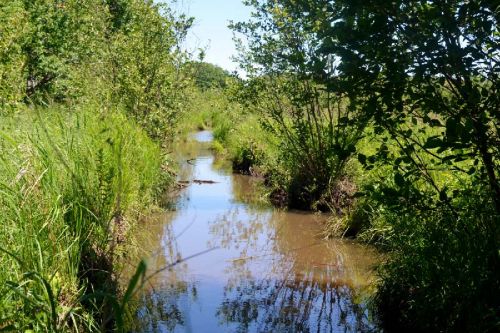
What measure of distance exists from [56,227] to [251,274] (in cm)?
296

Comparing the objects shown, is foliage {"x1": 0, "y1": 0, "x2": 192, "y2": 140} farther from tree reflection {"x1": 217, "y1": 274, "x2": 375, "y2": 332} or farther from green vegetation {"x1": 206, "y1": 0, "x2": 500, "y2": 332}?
green vegetation {"x1": 206, "y1": 0, "x2": 500, "y2": 332}

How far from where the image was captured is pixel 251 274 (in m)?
6.50

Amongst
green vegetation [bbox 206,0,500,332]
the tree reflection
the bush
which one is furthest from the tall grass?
the bush

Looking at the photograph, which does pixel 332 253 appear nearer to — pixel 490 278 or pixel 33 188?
pixel 490 278

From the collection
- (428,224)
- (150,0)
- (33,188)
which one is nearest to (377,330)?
(428,224)

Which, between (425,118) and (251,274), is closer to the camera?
(425,118)

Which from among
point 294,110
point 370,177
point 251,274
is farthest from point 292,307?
point 294,110

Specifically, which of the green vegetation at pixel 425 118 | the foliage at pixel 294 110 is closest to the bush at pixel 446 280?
the green vegetation at pixel 425 118

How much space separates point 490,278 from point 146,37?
860 cm

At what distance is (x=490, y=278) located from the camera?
11.6ft

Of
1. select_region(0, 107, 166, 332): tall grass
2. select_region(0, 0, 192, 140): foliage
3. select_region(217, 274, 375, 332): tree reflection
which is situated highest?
select_region(0, 0, 192, 140): foliage

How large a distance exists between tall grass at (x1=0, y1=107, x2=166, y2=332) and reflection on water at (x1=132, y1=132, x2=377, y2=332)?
64 cm

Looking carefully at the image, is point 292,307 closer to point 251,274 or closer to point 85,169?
point 251,274

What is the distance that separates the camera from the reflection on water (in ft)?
16.7
